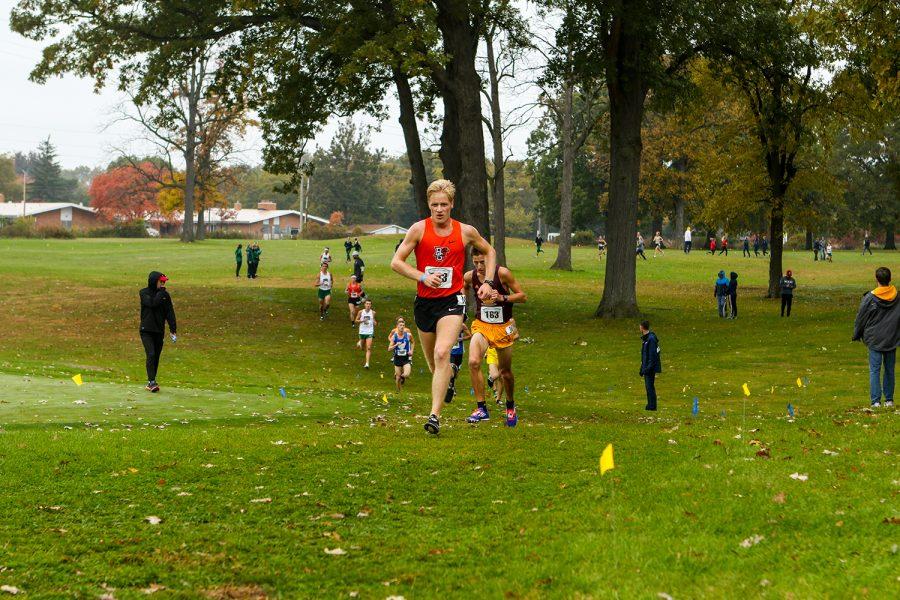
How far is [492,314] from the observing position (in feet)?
44.9

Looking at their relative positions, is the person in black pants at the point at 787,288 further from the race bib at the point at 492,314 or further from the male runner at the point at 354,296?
the race bib at the point at 492,314

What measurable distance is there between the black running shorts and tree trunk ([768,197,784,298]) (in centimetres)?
3798

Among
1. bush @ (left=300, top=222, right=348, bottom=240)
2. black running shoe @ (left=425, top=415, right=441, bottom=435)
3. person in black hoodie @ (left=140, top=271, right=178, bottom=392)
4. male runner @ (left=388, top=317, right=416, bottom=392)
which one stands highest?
bush @ (left=300, top=222, right=348, bottom=240)

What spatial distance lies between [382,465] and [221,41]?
28.9 metres

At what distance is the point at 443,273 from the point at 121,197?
422 ft

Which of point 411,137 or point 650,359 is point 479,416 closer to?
point 650,359

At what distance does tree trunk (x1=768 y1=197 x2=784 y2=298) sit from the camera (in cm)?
4628

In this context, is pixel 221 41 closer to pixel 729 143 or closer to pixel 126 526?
pixel 729 143

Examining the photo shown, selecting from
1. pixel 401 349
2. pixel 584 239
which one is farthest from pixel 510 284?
pixel 584 239

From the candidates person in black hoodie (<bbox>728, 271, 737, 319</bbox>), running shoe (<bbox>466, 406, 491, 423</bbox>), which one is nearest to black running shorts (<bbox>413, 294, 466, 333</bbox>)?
running shoe (<bbox>466, 406, 491, 423</bbox>)

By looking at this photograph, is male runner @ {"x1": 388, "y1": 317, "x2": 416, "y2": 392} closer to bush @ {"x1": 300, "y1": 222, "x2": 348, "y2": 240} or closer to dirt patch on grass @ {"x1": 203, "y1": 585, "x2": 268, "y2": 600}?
dirt patch on grass @ {"x1": 203, "y1": 585, "x2": 268, "y2": 600}

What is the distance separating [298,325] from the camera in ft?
118

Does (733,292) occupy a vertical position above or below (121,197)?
below

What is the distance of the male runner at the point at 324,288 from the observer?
35856 millimetres
